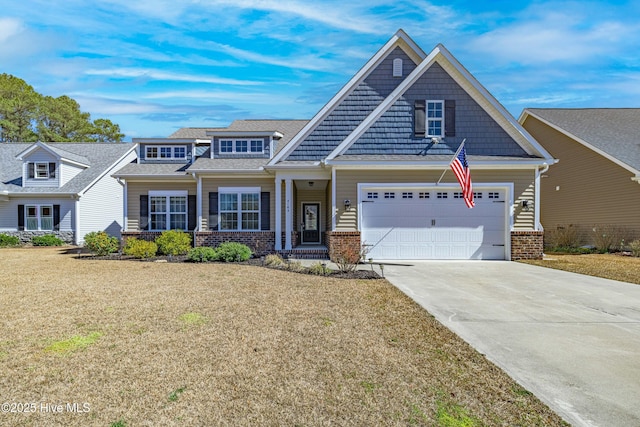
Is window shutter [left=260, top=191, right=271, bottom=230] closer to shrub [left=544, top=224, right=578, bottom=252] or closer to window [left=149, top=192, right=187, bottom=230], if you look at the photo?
window [left=149, top=192, right=187, bottom=230]

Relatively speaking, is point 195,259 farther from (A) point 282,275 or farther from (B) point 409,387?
(B) point 409,387

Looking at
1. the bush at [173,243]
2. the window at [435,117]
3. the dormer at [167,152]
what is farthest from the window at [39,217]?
the window at [435,117]

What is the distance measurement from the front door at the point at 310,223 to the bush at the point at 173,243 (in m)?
6.05

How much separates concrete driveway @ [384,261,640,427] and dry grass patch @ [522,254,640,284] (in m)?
0.86

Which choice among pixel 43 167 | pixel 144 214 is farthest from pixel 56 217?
pixel 144 214

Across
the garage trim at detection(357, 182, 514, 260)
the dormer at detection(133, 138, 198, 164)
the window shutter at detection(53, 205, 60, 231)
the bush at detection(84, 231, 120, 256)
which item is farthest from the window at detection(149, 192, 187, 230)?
the window shutter at detection(53, 205, 60, 231)

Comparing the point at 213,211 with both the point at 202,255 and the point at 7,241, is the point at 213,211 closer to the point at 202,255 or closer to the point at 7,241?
the point at 202,255

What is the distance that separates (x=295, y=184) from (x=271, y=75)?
5.20 meters

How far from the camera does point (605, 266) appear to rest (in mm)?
12664

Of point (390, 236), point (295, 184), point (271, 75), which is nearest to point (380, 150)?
point (390, 236)

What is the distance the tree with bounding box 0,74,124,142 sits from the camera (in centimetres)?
3730

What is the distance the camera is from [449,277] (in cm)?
1059

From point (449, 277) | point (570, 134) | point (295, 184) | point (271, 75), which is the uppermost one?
point (271, 75)

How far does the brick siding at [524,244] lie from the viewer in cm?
1405
